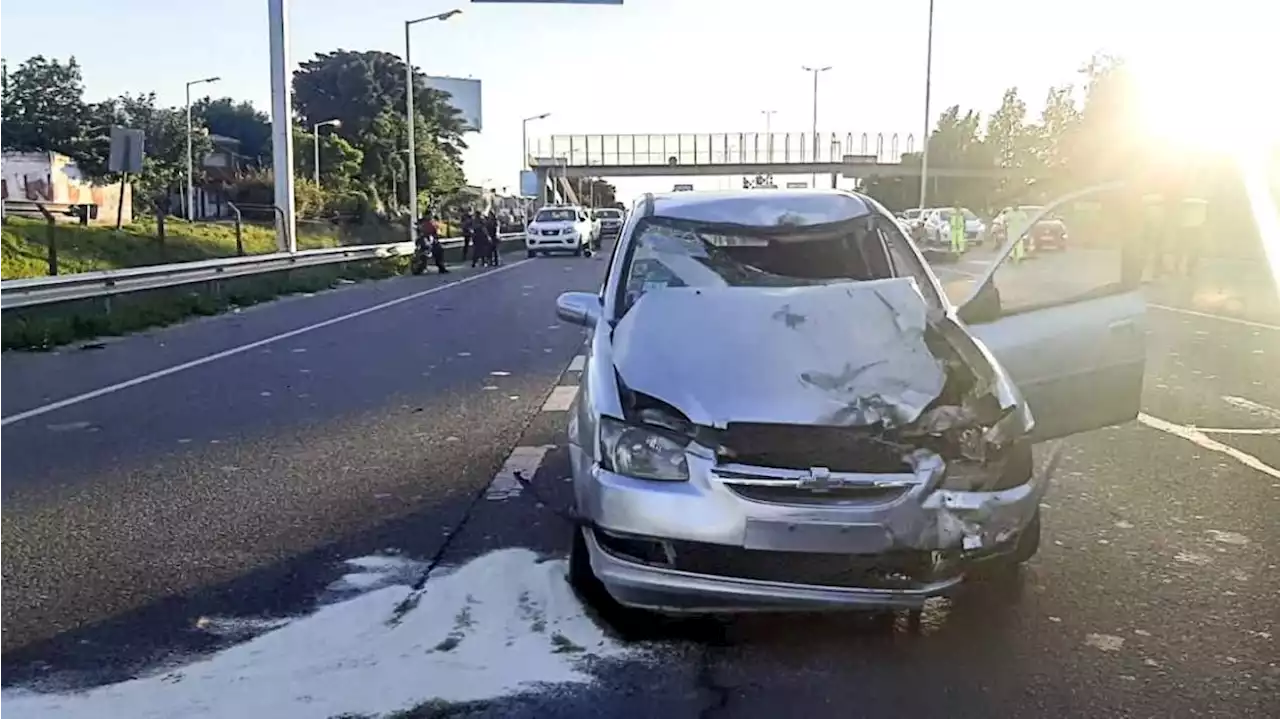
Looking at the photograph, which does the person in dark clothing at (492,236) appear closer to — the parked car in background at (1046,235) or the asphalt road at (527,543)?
the asphalt road at (527,543)

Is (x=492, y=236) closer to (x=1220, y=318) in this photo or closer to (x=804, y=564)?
(x=1220, y=318)

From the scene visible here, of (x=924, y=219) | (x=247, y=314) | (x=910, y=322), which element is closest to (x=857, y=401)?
(x=910, y=322)

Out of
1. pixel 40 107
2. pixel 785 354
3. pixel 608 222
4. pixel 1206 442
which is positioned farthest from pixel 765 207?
pixel 40 107

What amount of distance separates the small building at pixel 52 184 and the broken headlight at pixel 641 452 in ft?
174

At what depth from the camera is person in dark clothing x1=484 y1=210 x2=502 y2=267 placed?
3612 cm

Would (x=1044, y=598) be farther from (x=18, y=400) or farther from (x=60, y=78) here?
(x=60, y=78)

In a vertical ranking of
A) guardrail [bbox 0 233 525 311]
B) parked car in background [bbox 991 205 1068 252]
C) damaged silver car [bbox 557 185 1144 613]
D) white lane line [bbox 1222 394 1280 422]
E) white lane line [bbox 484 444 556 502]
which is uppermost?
parked car in background [bbox 991 205 1068 252]

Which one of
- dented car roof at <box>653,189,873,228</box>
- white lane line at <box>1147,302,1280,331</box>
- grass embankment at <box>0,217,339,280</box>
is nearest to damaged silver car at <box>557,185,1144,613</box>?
dented car roof at <box>653,189,873,228</box>

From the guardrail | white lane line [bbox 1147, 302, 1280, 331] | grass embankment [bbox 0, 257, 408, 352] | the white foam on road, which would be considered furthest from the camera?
white lane line [bbox 1147, 302, 1280, 331]

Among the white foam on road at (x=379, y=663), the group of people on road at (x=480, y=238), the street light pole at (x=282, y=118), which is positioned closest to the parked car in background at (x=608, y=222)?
the group of people on road at (x=480, y=238)

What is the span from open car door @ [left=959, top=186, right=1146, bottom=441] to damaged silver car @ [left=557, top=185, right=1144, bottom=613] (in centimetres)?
75

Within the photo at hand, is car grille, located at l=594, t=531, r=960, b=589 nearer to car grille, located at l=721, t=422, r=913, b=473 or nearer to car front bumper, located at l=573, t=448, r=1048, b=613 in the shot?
car front bumper, located at l=573, t=448, r=1048, b=613

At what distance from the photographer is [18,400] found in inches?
402

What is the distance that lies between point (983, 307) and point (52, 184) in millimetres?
58056
